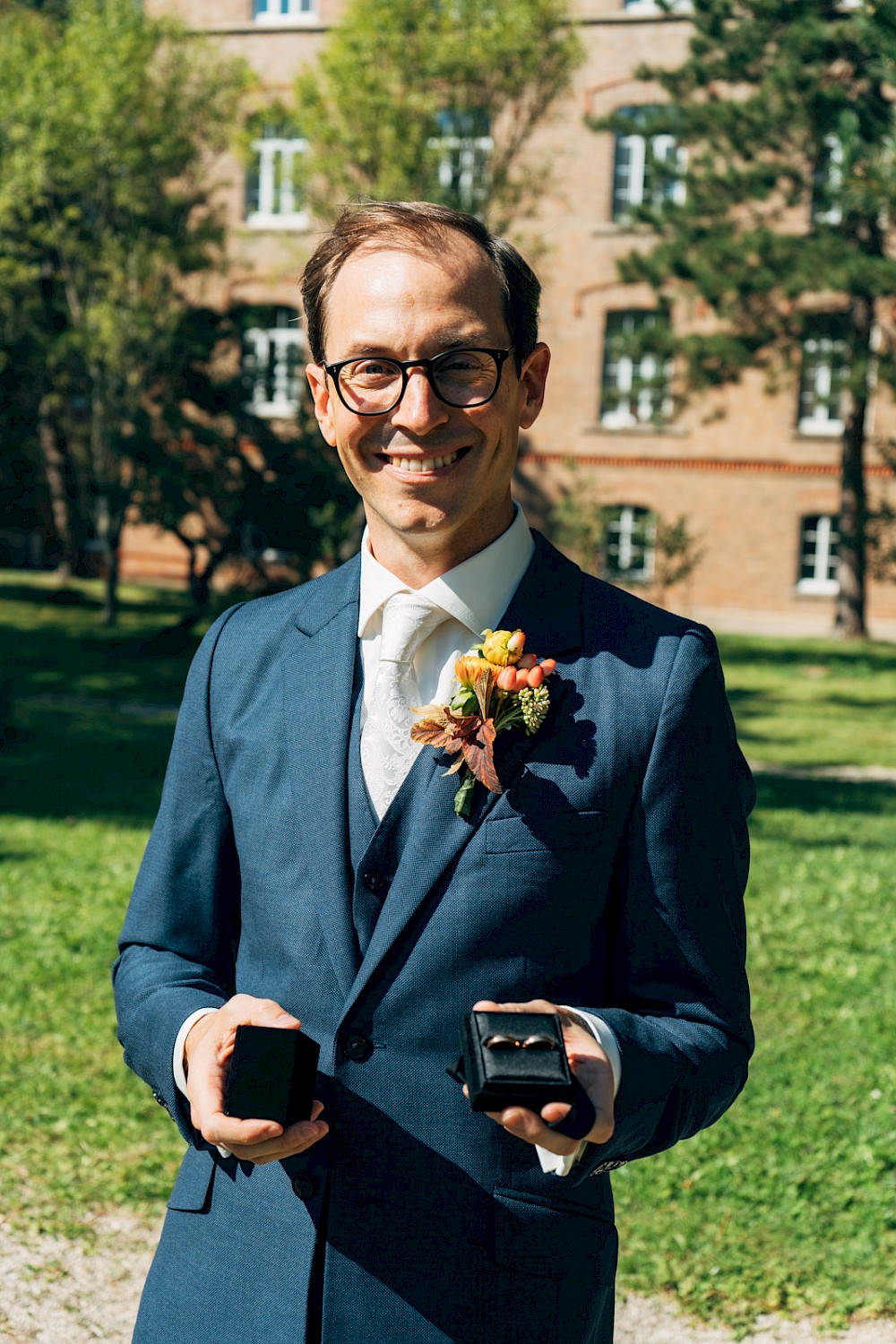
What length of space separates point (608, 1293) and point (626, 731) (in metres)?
0.88

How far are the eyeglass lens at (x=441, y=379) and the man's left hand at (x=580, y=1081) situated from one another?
2.81 feet

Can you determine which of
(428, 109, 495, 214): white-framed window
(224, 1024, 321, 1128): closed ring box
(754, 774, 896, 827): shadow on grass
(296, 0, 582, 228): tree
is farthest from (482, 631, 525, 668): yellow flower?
(428, 109, 495, 214): white-framed window

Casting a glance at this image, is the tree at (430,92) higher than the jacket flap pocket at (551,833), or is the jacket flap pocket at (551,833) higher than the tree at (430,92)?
the tree at (430,92)

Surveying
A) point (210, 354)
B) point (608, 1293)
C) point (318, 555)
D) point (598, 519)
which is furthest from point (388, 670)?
point (598, 519)

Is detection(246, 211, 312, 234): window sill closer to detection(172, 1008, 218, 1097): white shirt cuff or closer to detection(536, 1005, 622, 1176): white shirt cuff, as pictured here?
detection(172, 1008, 218, 1097): white shirt cuff

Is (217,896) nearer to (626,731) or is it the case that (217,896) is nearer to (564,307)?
(626,731)

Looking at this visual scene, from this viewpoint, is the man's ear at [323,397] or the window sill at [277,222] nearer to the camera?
Result: the man's ear at [323,397]

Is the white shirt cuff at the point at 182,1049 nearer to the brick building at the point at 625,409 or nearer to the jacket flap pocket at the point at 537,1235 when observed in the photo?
the jacket flap pocket at the point at 537,1235

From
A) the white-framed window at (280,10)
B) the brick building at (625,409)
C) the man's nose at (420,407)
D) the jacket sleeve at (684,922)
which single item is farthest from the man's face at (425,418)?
the white-framed window at (280,10)

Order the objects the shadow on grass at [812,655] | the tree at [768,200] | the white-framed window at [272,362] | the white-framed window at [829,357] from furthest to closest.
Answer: the white-framed window at [272,362], the shadow on grass at [812,655], the white-framed window at [829,357], the tree at [768,200]

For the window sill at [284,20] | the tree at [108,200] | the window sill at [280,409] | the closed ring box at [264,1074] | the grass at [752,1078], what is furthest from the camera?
the window sill at [284,20]

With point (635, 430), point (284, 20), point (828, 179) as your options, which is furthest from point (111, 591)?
point (284, 20)

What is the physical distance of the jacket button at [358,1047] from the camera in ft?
6.49

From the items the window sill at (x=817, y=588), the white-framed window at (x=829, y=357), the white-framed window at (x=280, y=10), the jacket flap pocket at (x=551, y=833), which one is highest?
the white-framed window at (x=280, y=10)
